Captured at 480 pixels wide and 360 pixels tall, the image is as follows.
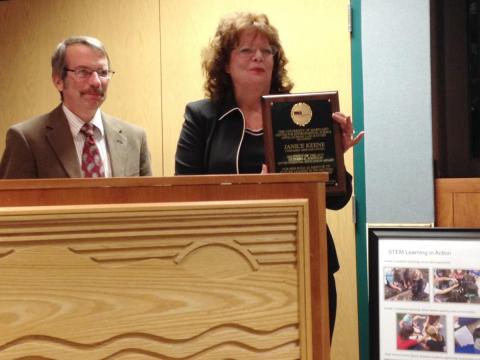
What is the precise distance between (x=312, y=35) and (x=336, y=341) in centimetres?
132

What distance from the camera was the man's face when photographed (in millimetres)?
1838

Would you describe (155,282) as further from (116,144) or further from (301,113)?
(116,144)

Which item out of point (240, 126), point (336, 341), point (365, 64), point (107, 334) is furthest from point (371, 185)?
point (107, 334)

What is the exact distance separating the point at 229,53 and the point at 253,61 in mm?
120

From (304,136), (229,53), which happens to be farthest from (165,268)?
(229,53)

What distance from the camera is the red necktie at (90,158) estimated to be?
5.75ft

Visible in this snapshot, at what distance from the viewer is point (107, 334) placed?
0.91 metres

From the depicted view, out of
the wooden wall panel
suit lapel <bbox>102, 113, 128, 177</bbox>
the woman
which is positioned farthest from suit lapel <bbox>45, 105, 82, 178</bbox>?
the wooden wall panel

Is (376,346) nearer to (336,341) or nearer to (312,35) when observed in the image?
(336,341)

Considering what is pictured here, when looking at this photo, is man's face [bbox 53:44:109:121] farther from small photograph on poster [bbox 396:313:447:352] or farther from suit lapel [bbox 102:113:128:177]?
small photograph on poster [bbox 396:313:447:352]

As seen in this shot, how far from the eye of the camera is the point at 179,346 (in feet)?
3.06

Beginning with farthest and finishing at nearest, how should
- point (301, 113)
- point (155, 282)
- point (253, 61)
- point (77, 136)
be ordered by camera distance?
1. point (77, 136)
2. point (253, 61)
3. point (301, 113)
4. point (155, 282)

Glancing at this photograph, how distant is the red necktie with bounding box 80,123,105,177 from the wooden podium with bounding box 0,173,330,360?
86 centimetres

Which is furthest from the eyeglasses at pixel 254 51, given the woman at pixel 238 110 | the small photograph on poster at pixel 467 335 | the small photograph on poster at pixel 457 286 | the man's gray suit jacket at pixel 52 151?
the small photograph on poster at pixel 467 335
